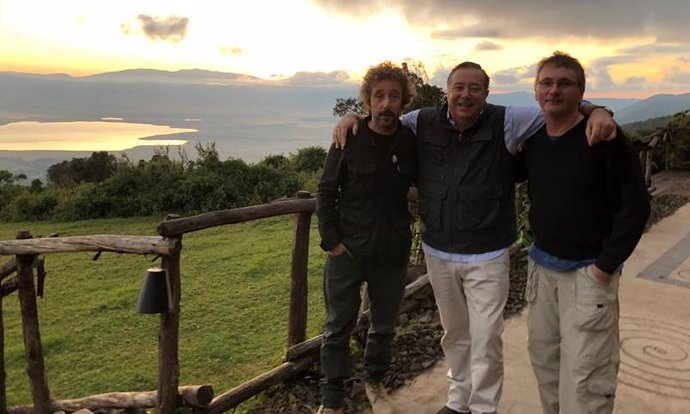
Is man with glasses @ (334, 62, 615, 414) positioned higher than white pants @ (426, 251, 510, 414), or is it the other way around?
man with glasses @ (334, 62, 615, 414)

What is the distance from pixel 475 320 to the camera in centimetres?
297

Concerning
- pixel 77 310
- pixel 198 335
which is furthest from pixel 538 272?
pixel 77 310

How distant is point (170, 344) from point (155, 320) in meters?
3.65

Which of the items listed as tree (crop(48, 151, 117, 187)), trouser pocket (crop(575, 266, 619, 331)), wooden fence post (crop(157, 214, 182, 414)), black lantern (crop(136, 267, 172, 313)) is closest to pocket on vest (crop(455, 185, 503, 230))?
trouser pocket (crop(575, 266, 619, 331))

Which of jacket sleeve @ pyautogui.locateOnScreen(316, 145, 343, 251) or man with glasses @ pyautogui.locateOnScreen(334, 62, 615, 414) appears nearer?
man with glasses @ pyautogui.locateOnScreen(334, 62, 615, 414)

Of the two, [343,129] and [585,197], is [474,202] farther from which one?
[343,129]

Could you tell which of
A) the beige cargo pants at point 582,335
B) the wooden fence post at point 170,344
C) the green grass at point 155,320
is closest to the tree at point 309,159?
the green grass at point 155,320

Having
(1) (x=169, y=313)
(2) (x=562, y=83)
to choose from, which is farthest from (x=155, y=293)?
(2) (x=562, y=83)

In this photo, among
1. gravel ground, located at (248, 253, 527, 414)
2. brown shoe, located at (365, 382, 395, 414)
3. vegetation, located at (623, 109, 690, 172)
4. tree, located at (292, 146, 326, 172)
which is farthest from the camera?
tree, located at (292, 146, 326, 172)

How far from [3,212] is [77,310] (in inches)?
461

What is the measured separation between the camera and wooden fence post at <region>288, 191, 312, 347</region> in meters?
4.17

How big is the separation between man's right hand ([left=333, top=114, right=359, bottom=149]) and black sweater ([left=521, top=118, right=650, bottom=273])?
0.91 meters

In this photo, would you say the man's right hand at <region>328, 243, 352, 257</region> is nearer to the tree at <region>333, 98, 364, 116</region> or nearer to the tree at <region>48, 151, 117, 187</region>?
the tree at <region>333, 98, 364, 116</region>

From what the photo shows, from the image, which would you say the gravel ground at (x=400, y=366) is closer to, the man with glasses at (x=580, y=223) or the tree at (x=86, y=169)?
the man with glasses at (x=580, y=223)
